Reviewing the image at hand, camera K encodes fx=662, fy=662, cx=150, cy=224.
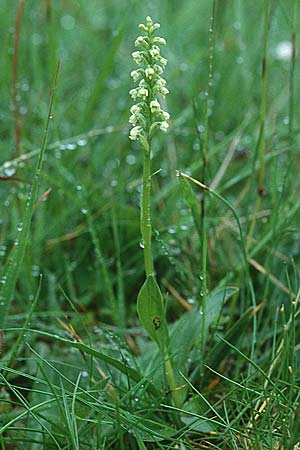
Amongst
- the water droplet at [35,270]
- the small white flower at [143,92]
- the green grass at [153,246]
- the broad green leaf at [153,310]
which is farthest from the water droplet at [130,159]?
the small white flower at [143,92]

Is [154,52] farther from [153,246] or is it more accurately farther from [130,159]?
[130,159]

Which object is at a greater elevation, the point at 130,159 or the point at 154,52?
the point at 154,52

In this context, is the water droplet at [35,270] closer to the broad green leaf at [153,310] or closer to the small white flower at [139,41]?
the broad green leaf at [153,310]

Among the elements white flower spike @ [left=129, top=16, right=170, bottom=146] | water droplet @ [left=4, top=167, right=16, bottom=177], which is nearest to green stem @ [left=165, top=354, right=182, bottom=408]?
white flower spike @ [left=129, top=16, right=170, bottom=146]

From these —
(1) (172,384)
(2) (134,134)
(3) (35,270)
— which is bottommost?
(1) (172,384)

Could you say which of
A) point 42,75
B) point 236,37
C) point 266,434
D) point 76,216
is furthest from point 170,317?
point 236,37

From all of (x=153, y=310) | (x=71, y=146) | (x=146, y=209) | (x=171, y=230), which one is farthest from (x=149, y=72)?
(x=71, y=146)
